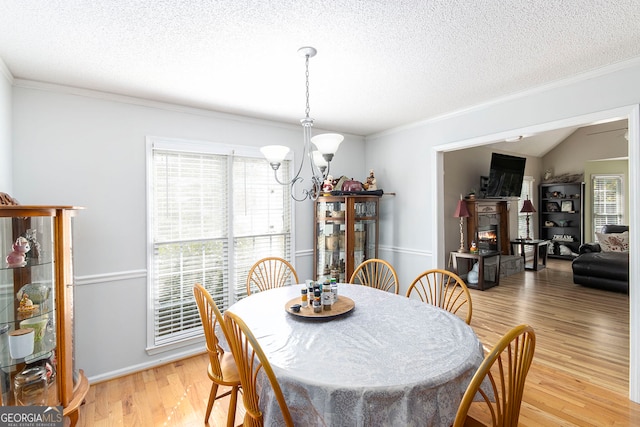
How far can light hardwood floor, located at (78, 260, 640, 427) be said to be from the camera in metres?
2.19

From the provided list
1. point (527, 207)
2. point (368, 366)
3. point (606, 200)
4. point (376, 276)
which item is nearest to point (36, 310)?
point (368, 366)

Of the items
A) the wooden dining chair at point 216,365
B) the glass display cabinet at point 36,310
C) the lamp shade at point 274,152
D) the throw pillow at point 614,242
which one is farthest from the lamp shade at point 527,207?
the glass display cabinet at point 36,310

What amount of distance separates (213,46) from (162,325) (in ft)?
8.25

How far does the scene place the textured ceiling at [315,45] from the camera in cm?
162

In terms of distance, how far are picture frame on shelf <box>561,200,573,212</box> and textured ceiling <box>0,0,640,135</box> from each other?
6.73 metres

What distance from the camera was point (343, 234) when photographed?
381cm

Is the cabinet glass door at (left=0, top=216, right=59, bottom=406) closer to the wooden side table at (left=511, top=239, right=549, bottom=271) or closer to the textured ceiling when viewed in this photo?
the textured ceiling

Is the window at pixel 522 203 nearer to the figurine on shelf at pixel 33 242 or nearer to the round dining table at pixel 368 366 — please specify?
the round dining table at pixel 368 366

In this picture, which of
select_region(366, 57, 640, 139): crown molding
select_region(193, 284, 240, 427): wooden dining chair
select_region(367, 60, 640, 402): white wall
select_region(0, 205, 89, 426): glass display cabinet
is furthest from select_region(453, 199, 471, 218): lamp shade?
select_region(0, 205, 89, 426): glass display cabinet

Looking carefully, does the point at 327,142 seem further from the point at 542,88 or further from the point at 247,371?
the point at 542,88

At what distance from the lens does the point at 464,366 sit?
136cm

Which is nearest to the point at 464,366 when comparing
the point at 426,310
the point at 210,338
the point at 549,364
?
the point at 426,310

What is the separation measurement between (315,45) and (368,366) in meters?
1.84

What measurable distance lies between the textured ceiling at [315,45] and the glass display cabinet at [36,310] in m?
1.05
